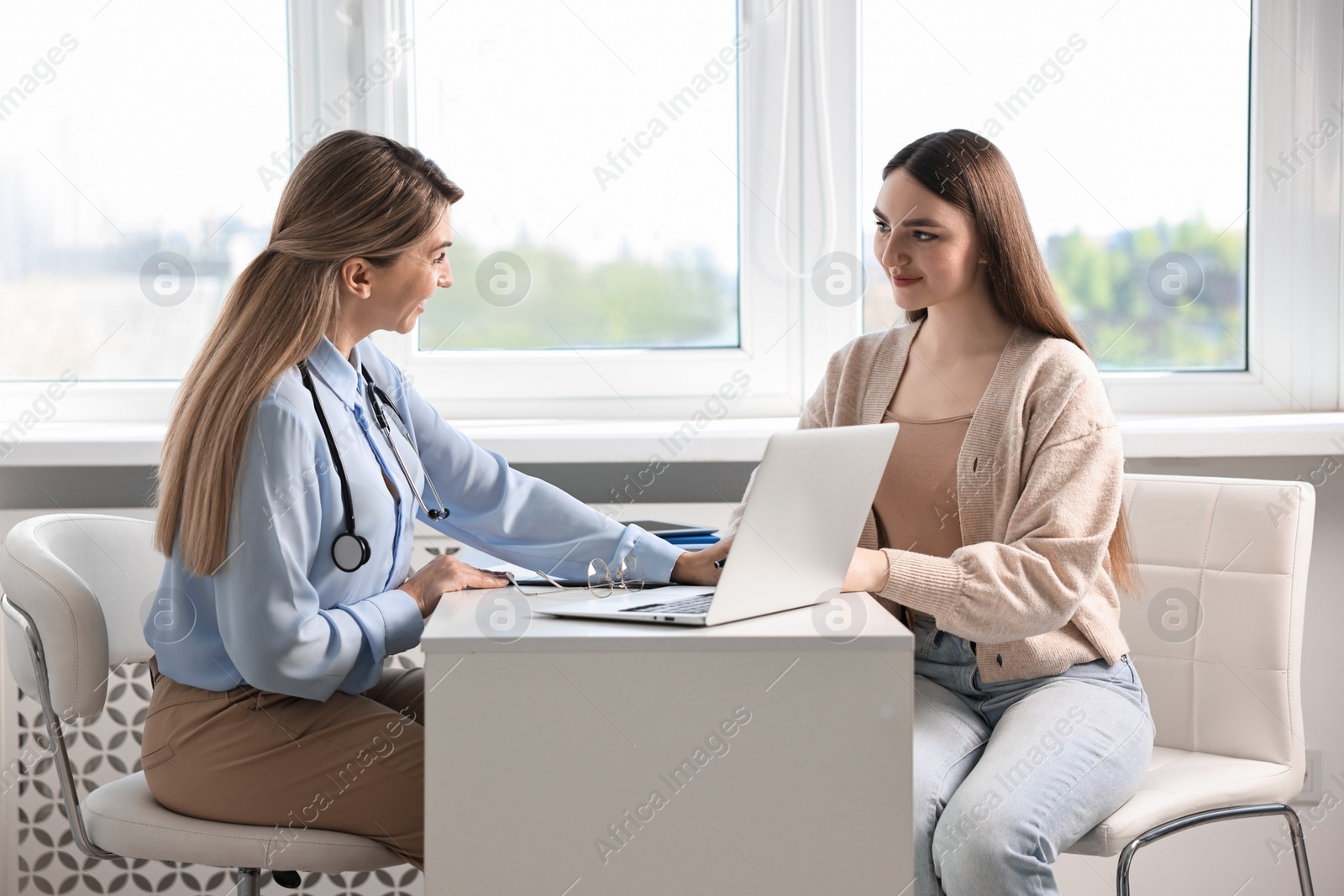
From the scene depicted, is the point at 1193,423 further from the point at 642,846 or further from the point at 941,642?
the point at 642,846

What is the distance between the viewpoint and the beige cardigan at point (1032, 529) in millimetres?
1356

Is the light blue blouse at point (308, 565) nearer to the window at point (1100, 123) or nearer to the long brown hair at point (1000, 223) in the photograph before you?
the long brown hair at point (1000, 223)

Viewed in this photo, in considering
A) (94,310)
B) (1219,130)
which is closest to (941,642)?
(1219,130)

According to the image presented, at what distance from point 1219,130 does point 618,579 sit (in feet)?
5.32

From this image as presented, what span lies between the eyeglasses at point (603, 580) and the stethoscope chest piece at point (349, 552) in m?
0.19

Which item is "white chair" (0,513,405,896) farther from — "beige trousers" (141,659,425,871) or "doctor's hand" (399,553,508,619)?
"doctor's hand" (399,553,508,619)

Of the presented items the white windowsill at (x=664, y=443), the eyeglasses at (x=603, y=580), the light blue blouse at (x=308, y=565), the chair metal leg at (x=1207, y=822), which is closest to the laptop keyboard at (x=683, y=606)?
the eyeglasses at (x=603, y=580)

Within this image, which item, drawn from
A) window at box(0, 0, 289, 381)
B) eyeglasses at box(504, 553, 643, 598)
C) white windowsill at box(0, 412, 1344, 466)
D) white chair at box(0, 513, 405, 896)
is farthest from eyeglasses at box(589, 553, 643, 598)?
window at box(0, 0, 289, 381)

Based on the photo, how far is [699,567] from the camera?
145 cm

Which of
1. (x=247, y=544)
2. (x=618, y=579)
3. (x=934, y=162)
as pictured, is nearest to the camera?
(x=247, y=544)

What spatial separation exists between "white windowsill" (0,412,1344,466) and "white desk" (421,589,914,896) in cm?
97

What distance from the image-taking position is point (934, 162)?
1.56 meters

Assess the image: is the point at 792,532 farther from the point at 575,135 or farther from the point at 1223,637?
the point at 575,135

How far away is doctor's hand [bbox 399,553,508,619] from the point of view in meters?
1.32
